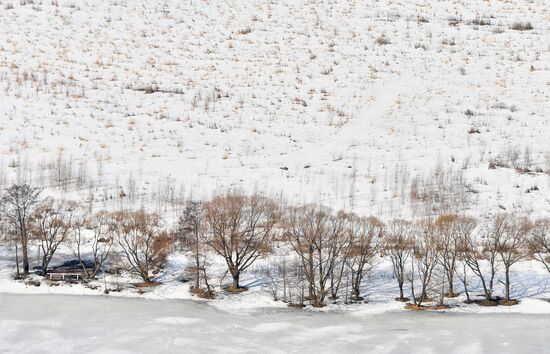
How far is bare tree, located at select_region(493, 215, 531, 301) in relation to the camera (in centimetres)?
3578

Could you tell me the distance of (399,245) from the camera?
120 ft

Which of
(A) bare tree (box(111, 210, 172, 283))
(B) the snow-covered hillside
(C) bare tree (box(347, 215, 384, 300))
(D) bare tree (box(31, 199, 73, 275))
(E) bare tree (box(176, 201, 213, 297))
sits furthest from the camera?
(B) the snow-covered hillside

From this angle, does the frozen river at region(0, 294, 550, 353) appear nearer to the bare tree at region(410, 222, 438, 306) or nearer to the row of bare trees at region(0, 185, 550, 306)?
the bare tree at region(410, 222, 438, 306)

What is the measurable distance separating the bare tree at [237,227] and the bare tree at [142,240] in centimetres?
346

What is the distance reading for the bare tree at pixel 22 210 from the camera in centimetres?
3901

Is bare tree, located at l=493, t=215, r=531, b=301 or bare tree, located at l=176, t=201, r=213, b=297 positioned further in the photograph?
bare tree, located at l=176, t=201, r=213, b=297

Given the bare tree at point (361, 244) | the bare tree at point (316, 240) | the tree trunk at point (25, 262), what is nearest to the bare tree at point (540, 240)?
the bare tree at point (361, 244)

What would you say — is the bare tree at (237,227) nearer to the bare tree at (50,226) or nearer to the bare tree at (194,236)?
the bare tree at (194,236)

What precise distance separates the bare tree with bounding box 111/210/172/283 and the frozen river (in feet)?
14.8

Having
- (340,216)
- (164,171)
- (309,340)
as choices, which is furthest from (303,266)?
(164,171)

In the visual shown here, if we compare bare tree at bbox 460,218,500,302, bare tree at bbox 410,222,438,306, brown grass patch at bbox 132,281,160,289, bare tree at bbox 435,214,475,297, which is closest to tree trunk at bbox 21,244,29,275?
brown grass patch at bbox 132,281,160,289

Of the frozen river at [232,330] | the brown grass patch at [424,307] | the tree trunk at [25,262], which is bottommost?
the brown grass patch at [424,307]

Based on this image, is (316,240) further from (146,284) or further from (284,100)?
(284,100)

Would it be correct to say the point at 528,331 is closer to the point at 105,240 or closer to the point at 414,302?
the point at 414,302
